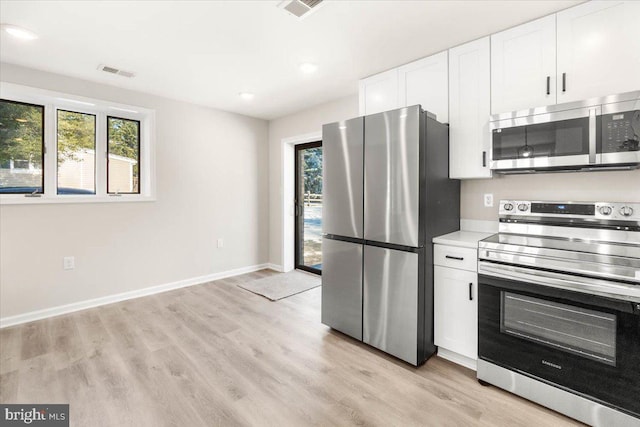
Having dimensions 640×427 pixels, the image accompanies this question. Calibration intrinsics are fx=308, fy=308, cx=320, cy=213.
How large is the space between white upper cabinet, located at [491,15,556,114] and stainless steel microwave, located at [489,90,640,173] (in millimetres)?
137

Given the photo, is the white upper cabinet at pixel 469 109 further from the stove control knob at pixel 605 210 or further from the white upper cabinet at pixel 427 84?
the stove control knob at pixel 605 210

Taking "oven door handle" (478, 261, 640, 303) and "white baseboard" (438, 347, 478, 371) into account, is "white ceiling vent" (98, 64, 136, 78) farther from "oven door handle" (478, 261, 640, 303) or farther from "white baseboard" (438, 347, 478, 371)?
"white baseboard" (438, 347, 478, 371)

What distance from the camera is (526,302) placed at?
1.90 meters

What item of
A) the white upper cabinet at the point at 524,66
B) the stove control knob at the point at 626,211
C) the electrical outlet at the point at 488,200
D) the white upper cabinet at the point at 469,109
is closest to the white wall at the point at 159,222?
the white upper cabinet at the point at 469,109

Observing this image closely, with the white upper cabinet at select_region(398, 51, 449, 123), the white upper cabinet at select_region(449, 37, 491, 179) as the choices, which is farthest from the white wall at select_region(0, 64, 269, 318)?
the white upper cabinet at select_region(449, 37, 491, 179)

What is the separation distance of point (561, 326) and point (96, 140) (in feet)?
15.4

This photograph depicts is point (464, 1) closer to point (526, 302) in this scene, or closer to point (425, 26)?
point (425, 26)

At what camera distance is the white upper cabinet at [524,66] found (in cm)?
213

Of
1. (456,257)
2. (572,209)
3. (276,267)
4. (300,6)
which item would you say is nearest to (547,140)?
(572,209)

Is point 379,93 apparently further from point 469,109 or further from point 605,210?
point 605,210

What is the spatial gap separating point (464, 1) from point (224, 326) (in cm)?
328

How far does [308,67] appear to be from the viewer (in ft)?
9.86

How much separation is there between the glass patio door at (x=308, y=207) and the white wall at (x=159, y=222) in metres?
0.59

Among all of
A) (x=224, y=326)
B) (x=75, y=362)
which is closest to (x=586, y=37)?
(x=224, y=326)
